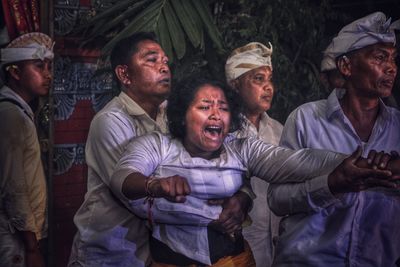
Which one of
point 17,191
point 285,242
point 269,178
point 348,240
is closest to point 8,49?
point 17,191

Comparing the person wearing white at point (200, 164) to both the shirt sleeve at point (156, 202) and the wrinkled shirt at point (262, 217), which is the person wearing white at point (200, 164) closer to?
the shirt sleeve at point (156, 202)

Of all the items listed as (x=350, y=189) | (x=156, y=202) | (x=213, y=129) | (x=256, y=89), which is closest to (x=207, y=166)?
(x=213, y=129)

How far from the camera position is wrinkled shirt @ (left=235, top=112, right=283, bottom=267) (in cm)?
244

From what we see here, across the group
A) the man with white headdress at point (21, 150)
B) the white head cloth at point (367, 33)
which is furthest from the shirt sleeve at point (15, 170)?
the white head cloth at point (367, 33)

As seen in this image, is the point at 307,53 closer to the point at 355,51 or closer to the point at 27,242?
the point at 355,51

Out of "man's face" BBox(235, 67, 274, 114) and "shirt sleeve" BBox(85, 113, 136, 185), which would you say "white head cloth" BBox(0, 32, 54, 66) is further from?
"man's face" BBox(235, 67, 274, 114)

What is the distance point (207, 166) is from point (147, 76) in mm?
487

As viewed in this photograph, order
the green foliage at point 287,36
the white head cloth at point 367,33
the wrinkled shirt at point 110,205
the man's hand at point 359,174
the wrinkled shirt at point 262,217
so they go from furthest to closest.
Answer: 1. the green foliage at point 287,36
2. the wrinkled shirt at point 262,217
3. the wrinkled shirt at point 110,205
4. the white head cloth at point 367,33
5. the man's hand at point 359,174

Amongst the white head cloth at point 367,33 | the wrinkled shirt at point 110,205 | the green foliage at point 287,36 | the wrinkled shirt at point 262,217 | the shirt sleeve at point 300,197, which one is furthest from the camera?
the green foliage at point 287,36

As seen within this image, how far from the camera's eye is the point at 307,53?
2.68 m

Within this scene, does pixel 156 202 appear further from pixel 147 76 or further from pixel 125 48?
pixel 125 48

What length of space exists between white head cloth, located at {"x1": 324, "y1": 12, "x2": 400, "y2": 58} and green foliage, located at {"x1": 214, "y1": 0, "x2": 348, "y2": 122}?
0.96 ft

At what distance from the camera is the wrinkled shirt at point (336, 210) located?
2.20m

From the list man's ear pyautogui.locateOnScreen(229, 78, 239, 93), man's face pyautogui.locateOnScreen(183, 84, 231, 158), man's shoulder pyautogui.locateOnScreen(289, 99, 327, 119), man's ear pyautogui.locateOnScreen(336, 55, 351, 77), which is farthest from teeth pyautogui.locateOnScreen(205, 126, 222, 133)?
man's ear pyautogui.locateOnScreen(336, 55, 351, 77)
